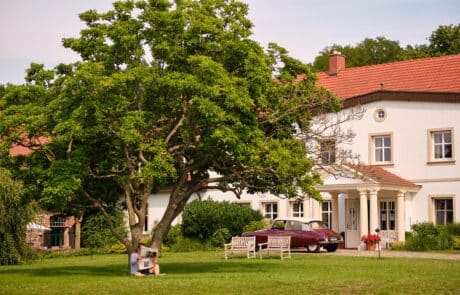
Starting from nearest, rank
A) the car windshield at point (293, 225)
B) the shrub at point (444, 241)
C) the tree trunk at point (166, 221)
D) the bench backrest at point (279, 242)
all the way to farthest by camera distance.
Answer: the tree trunk at point (166, 221)
the bench backrest at point (279, 242)
the shrub at point (444, 241)
the car windshield at point (293, 225)

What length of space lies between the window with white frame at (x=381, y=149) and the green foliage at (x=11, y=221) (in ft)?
55.0

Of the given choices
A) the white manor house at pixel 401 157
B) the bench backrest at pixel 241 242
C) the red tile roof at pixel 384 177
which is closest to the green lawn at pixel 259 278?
the bench backrest at pixel 241 242

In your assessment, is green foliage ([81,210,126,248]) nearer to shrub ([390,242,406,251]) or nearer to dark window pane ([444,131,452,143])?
shrub ([390,242,406,251])

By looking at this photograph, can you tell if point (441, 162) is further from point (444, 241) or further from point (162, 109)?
point (162, 109)

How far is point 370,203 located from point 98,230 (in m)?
15.2

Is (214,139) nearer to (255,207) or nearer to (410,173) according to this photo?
(410,173)

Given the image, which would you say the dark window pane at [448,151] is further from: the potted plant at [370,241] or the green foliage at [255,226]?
the green foliage at [255,226]

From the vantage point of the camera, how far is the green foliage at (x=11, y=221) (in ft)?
108

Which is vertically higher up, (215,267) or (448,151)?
(448,151)

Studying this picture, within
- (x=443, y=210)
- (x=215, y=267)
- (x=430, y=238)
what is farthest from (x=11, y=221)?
(x=443, y=210)

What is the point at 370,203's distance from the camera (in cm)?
3784

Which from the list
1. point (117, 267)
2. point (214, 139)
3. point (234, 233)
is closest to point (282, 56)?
point (214, 139)

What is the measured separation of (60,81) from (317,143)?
26.7 feet

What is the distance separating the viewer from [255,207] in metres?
44.6
